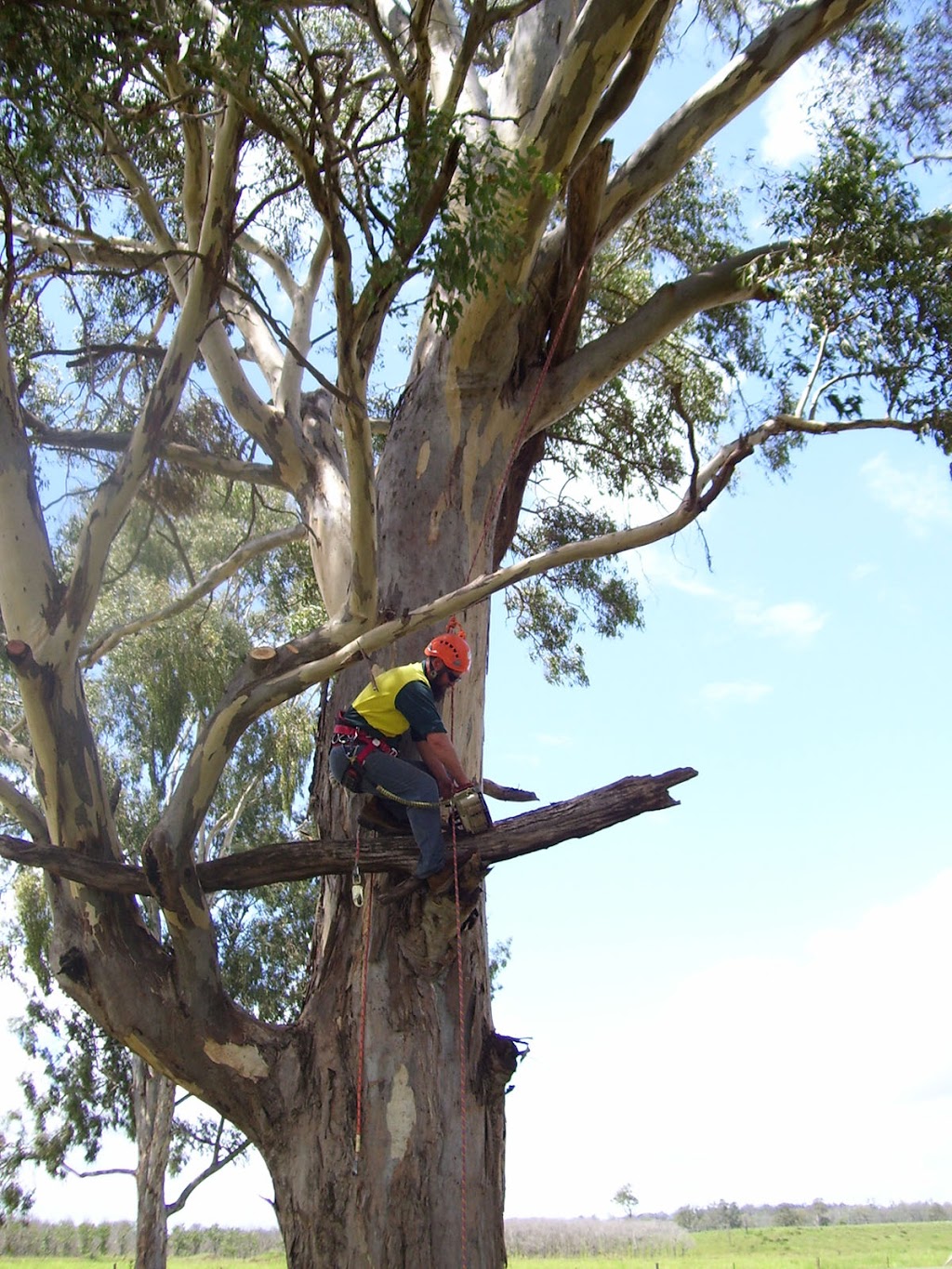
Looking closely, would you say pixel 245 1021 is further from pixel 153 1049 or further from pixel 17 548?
pixel 17 548

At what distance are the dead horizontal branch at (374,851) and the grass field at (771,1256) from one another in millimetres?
16715

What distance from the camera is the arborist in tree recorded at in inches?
177

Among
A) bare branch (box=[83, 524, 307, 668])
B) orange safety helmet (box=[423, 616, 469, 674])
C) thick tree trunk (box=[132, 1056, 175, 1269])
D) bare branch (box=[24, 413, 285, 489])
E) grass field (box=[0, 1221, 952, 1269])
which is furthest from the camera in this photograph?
grass field (box=[0, 1221, 952, 1269])

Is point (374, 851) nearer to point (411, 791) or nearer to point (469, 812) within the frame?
point (411, 791)

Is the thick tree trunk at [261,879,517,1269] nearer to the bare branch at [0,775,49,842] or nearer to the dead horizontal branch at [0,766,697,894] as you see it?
the dead horizontal branch at [0,766,697,894]

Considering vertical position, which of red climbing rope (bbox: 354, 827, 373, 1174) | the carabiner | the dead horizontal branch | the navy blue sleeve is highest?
the navy blue sleeve

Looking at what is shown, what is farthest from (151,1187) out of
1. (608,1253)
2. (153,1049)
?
(608,1253)

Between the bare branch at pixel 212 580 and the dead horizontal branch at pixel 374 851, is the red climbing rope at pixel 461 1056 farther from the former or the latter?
the bare branch at pixel 212 580

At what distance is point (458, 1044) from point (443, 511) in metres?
2.32

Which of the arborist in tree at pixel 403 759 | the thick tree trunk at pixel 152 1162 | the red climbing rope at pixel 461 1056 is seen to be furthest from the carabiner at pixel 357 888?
the thick tree trunk at pixel 152 1162

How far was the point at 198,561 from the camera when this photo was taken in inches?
538

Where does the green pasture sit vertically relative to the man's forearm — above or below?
below

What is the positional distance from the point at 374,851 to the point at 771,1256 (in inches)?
1106

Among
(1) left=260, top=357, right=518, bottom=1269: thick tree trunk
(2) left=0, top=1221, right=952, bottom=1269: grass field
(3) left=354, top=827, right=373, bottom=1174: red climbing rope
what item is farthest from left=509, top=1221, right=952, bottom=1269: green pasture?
(3) left=354, top=827, right=373, bottom=1174: red climbing rope
